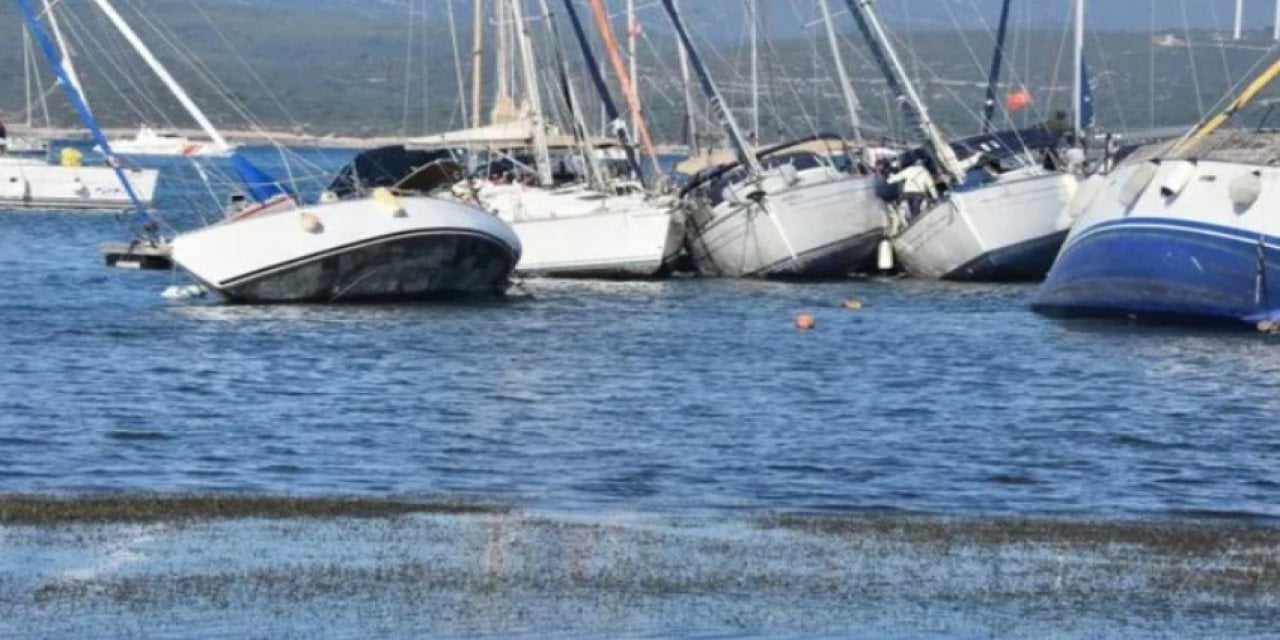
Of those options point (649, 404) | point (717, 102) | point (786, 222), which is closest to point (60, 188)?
point (717, 102)

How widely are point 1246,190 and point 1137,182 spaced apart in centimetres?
308

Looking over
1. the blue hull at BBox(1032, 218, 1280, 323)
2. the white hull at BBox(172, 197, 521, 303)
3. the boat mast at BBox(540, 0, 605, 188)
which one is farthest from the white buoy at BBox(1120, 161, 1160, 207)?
the boat mast at BBox(540, 0, 605, 188)

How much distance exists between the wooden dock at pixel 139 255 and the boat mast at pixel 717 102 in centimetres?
1081

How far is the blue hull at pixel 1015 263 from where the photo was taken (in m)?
57.4

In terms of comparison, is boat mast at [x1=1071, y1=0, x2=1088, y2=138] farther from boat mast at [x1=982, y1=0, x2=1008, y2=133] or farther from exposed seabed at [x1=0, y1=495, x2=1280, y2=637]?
exposed seabed at [x1=0, y1=495, x2=1280, y2=637]

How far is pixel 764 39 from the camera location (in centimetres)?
7238

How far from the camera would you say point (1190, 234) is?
143ft

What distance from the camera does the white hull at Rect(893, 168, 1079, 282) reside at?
56906mm

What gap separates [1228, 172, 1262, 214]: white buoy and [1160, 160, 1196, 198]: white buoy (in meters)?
1.34

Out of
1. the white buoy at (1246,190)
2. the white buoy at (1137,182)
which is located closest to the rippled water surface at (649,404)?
the white buoy at (1246,190)

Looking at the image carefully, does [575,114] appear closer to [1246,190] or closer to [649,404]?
[1246,190]

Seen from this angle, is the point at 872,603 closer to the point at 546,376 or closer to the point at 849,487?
the point at 849,487

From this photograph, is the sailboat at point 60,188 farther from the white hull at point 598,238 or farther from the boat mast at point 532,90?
the white hull at point 598,238

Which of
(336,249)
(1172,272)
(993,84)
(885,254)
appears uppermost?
(993,84)
